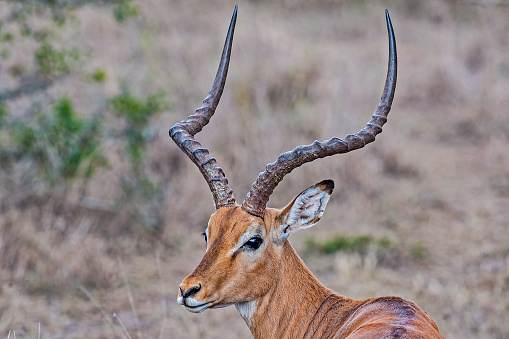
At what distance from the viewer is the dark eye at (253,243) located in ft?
16.2

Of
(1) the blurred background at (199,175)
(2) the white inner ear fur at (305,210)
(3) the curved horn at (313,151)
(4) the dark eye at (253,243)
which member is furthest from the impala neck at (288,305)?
(1) the blurred background at (199,175)

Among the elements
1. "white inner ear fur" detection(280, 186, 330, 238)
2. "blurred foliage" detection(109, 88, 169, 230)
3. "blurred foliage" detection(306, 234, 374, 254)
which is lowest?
A: "blurred foliage" detection(306, 234, 374, 254)

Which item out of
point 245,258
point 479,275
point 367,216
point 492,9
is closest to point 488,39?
point 492,9

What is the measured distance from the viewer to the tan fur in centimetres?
468

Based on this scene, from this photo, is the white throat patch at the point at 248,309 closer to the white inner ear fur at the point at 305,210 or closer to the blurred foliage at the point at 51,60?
the white inner ear fur at the point at 305,210

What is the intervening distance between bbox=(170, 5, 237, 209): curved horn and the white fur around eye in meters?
0.39

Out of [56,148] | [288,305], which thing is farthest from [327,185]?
[56,148]

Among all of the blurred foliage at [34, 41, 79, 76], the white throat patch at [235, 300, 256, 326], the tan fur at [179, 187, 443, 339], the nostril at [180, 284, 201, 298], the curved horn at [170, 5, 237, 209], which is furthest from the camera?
the blurred foliage at [34, 41, 79, 76]

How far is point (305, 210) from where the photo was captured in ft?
17.0

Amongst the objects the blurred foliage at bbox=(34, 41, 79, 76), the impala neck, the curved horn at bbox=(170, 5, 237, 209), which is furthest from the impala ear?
the blurred foliage at bbox=(34, 41, 79, 76)

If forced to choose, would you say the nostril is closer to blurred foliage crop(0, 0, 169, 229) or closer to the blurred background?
the blurred background

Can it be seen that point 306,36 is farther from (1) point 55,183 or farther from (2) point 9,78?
(1) point 55,183

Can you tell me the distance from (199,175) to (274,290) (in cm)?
521

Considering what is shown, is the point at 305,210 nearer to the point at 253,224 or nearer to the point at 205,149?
the point at 253,224
